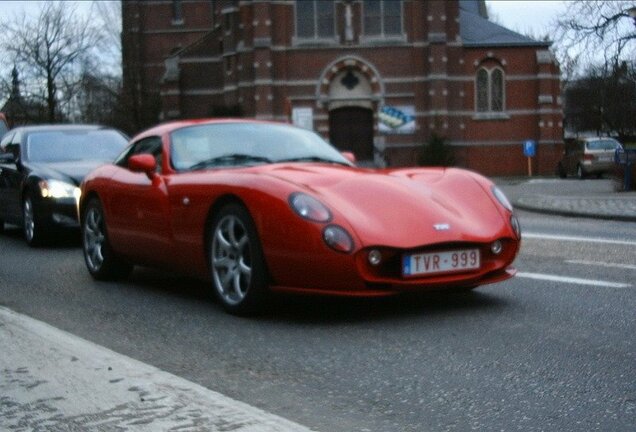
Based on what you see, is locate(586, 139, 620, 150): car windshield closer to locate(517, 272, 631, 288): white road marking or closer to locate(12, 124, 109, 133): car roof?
locate(12, 124, 109, 133): car roof

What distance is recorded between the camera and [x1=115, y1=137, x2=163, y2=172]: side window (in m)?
8.42

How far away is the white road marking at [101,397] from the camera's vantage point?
411cm

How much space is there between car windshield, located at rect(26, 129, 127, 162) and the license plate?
8037mm

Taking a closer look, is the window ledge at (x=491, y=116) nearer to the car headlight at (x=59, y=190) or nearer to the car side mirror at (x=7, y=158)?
the car side mirror at (x=7, y=158)

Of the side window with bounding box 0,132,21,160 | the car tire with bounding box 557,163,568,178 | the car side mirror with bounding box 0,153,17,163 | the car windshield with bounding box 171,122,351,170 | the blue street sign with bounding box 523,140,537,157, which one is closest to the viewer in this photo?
the car windshield with bounding box 171,122,351,170

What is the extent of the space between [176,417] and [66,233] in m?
9.24

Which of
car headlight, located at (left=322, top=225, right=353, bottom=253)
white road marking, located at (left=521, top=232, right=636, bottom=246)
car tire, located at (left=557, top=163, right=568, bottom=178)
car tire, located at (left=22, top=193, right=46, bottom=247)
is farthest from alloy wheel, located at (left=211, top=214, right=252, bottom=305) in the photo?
car tire, located at (left=557, top=163, right=568, bottom=178)

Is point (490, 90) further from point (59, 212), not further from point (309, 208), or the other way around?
point (309, 208)

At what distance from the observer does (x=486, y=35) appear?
177ft

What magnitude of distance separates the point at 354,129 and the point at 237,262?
4618 cm

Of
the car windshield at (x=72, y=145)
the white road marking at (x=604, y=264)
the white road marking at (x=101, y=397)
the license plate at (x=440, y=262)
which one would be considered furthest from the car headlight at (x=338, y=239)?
the car windshield at (x=72, y=145)

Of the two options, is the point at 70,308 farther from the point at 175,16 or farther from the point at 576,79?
Answer: the point at 576,79

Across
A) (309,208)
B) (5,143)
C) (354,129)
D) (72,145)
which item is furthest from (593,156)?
(309,208)

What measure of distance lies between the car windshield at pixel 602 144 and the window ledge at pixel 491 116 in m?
10.2
